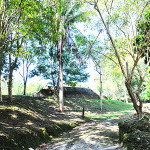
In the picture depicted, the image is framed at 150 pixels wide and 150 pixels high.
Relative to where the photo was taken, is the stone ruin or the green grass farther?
the stone ruin

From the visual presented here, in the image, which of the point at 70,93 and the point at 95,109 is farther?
the point at 70,93

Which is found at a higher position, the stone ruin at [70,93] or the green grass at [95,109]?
the stone ruin at [70,93]

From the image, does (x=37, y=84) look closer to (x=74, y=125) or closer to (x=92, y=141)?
(x=74, y=125)

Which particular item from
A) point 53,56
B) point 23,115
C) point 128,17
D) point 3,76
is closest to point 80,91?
point 53,56

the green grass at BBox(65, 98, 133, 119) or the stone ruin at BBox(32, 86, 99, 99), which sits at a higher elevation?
the stone ruin at BBox(32, 86, 99, 99)

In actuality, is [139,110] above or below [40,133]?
above

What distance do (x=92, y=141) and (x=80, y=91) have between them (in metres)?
21.5

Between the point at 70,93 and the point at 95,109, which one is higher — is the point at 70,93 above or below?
above

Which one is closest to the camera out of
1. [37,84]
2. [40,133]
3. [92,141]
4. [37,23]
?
[92,141]

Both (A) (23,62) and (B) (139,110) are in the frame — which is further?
(A) (23,62)

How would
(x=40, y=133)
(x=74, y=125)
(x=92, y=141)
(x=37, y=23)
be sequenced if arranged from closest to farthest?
(x=92, y=141)
(x=40, y=133)
(x=37, y=23)
(x=74, y=125)

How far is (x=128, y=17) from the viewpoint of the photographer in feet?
26.8

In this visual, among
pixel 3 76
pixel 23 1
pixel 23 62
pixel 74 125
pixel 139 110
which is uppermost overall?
pixel 23 1

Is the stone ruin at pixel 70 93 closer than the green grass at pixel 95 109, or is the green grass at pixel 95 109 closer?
the green grass at pixel 95 109
